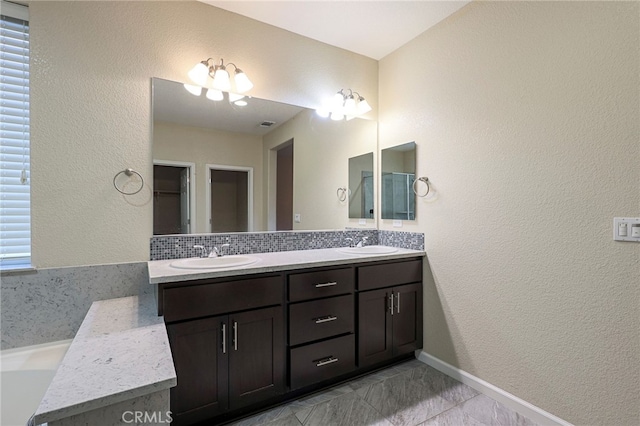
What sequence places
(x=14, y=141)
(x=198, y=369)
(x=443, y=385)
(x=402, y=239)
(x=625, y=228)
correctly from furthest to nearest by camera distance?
1. (x=402, y=239)
2. (x=443, y=385)
3. (x=14, y=141)
4. (x=198, y=369)
5. (x=625, y=228)

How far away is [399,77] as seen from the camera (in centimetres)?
257

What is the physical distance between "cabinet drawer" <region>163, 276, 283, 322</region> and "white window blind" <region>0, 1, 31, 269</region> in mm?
891

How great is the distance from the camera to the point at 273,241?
231 centimetres

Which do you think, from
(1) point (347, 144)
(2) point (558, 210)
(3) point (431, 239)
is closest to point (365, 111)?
(1) point (347, 144)

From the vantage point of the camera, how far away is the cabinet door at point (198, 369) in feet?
4.76

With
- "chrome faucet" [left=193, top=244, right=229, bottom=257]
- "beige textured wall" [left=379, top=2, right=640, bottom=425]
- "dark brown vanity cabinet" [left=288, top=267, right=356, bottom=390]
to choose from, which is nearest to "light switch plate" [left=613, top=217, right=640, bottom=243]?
"beige textured wall" [left=379, top=2, right=640, bottom=425]

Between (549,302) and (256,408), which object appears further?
(256,408)

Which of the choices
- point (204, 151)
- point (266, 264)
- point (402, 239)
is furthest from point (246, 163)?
point (402, 239)

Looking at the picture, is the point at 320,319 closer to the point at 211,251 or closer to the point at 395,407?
the point at 395,407

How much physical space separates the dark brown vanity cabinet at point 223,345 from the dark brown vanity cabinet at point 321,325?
9cm

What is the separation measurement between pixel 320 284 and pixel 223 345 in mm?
648

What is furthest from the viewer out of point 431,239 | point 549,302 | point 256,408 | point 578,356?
point 431,239

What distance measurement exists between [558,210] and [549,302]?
0.50 meters

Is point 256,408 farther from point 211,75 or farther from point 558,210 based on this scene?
point 211,75
